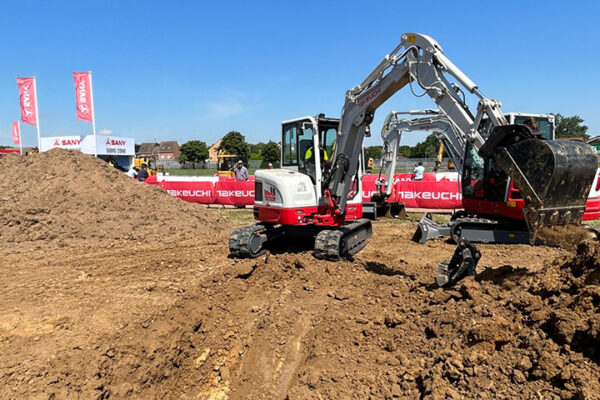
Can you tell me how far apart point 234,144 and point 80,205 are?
82.8 metres

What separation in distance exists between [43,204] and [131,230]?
2.58 metres

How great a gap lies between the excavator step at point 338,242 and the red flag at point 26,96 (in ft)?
95.1

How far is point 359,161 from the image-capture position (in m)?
7.95

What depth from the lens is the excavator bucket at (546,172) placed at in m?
4.37

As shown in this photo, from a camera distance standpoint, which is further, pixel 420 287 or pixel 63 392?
pixel 420 287

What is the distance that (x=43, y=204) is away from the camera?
36.8ft

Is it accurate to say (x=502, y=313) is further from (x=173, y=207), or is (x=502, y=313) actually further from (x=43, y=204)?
(x=43, y=204)

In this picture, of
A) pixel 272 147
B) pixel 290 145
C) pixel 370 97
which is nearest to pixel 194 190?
pixel 290 145

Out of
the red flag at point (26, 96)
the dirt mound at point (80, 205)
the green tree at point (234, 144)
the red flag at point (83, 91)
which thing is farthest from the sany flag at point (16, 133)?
the green tree at point (234, 144)

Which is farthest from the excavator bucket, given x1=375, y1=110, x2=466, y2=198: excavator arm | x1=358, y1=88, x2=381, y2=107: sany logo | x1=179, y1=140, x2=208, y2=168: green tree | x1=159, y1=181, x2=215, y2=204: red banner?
x1=179, y1=140, x2=208, y2=168: green tree

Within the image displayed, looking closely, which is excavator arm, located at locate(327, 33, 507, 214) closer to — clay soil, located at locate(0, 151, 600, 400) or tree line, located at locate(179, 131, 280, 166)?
clay soil, located at locate(0, 151, 600, 400)

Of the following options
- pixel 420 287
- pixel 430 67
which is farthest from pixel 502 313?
pixel 430 67

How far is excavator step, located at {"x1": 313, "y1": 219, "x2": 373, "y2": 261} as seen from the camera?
6801 millimetres

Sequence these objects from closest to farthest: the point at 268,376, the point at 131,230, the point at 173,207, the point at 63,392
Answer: the point at 63,392 < the point at 268,376 < the point at 131,230 < the point at 173,207
